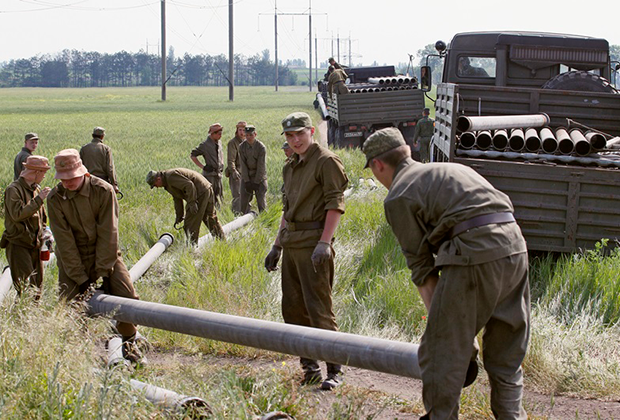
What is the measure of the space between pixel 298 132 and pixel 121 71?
606ft

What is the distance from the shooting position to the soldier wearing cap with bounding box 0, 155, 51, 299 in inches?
297

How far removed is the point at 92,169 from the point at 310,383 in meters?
7.87

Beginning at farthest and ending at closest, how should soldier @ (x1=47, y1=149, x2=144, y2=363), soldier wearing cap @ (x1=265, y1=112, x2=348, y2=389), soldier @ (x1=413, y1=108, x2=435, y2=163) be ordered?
soldier @ (x1=413, y1=108, x2=435, y2=163) < soldier @ (x1=47, y1=149, x2=144, y2=363) < soldier wearing cap @ (x1=265, y1=112, x2=348, y2=389)

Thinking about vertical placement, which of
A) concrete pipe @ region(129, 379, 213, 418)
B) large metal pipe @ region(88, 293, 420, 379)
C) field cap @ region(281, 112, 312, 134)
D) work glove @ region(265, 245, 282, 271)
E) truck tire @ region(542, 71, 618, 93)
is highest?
truck tire @ region(542, 71, 618, 93)

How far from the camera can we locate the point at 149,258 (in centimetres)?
909

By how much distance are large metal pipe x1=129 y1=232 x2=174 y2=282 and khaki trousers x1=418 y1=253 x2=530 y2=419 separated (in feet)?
15.7

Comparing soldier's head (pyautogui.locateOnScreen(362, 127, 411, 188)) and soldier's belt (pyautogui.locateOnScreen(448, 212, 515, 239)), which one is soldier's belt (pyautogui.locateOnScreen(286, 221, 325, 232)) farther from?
soldier's belt (pyautogui.locateOnScreen(448, 212, 515, 239))

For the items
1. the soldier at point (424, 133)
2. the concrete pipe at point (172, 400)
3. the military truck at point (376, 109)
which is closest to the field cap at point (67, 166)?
the concrete pipe at point (172, 400)

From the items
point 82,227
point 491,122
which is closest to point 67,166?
point 82,227

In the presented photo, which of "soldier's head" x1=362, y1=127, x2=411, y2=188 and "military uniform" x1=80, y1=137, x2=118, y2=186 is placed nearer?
"soldier's head" x1=362, y1=127, x2=411, y2=188

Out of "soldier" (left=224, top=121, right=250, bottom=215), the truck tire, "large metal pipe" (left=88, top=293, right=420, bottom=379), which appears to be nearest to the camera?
"large metal pipe" (left=88, top=293, right=420, bottom=379)

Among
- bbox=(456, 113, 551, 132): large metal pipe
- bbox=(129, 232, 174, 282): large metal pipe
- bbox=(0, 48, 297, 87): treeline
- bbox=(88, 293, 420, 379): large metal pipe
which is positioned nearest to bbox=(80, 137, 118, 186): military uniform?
bbox=(129, 232, 174, 282): large metal pipe

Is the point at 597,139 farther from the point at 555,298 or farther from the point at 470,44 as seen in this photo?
the point at 470,44

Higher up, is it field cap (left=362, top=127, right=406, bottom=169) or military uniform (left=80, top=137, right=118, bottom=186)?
field cap (left=362, top=127, right=406, bottom=169)
